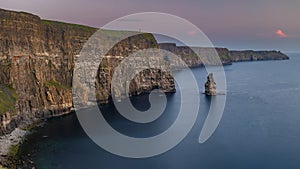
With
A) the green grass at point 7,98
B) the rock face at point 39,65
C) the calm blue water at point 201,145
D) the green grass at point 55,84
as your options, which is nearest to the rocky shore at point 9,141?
the rock face at point 39,65

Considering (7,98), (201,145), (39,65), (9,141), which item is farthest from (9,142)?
(201,145)

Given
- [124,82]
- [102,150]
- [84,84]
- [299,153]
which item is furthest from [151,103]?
[299,153]

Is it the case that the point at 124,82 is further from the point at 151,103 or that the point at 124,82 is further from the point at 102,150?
the point at 102,150

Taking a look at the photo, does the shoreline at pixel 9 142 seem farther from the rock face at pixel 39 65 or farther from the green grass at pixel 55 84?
the green grass at pixel 55 84

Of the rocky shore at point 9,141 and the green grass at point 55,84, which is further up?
the green grass at point 55,84

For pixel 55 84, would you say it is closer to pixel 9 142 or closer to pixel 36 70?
pixel 36 70

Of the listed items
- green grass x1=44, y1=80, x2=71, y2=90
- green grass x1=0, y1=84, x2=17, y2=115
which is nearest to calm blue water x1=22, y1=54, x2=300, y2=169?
green grass x1=0, y1=84, x2=17, y2=115

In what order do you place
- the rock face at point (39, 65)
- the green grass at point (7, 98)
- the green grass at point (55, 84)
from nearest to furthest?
the green grass at point (7, 98)
the rock face at point (39, 65)
the green grass at point (55, 84)

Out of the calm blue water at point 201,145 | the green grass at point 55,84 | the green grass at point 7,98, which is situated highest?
the green grass at point 55,84
